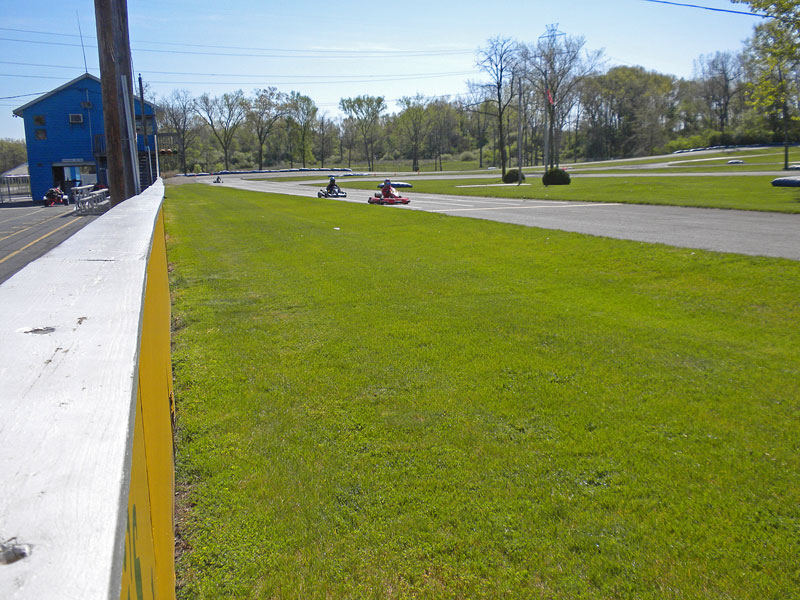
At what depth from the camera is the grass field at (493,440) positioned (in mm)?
3156

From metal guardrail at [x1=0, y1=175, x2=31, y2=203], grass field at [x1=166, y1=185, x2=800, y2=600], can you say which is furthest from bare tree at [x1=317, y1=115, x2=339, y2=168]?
grass field at [x1=166, y1=185, x2=800, y2=600]

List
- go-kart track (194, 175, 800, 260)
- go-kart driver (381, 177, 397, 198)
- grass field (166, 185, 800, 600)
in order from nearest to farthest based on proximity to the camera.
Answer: grass field (166, 185, 800, 600), go-kart track (194, 175, 800, 260), go-kart driver (381, 177, 397, 198)

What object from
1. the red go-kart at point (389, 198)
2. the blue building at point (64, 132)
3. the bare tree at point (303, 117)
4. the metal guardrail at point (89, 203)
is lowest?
the red go-kart at point (389, 198)

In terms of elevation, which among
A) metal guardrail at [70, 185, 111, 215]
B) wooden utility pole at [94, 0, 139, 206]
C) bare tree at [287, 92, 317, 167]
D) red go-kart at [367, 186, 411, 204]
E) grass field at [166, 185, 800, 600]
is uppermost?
bare tree at [287, 92, 317, 167]

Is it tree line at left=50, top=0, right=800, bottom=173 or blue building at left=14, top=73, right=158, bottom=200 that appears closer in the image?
blue building at left=14, top=73, right=158, bottom=200

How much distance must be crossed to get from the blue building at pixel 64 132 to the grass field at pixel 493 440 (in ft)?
167

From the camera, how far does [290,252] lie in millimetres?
13859

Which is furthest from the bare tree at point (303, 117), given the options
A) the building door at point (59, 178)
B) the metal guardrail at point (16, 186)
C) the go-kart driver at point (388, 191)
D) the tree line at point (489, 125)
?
the go-kart driver at point (388, 191)

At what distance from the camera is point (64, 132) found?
53.8 meters

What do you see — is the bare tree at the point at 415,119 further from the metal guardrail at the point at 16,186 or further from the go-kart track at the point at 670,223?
the go-kart track at the point at 670,223

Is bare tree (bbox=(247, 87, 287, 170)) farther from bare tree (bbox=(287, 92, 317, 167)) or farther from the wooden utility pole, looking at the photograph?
the wooden utility pole

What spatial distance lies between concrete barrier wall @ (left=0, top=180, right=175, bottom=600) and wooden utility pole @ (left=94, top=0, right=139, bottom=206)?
11.7 meters

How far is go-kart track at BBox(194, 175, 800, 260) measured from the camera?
12.4 metres

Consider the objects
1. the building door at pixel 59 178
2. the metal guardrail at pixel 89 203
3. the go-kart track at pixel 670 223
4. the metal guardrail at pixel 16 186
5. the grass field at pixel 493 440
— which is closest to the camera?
the grass field at pixel 493 440
